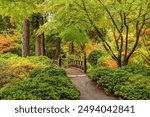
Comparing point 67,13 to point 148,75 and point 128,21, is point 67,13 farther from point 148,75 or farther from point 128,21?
point 148,75

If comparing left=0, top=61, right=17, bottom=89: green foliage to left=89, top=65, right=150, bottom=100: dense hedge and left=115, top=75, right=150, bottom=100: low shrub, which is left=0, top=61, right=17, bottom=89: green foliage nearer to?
left=89, top=65, right=150, bottom=100: dense hedge

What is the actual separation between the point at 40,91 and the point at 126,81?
13.2 feet

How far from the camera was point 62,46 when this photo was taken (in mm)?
44500

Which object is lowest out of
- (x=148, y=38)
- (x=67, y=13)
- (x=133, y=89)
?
(x=133, y=89)

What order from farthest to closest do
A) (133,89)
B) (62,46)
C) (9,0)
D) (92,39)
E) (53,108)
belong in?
(62,46) < (92,39) < (9,0) < (133,89) < (53,108)

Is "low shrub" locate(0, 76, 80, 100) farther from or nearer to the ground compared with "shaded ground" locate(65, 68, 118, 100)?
farther from the ground

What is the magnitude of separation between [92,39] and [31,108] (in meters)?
28.1

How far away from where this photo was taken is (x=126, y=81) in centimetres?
1309

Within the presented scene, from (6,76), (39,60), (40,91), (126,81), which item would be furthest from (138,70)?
(39,60)

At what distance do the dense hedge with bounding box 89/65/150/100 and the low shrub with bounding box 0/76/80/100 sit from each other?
195 centimetres

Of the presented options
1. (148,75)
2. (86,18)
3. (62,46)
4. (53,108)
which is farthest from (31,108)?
(62,46)

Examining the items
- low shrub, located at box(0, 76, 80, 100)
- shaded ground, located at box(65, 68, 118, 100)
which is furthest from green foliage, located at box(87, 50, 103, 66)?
low shrub, located at box(0, 76, 80, 100)

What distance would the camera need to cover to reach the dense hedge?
11820mm

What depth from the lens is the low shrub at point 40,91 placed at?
10.3 metres
